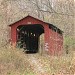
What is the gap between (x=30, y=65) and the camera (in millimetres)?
16625

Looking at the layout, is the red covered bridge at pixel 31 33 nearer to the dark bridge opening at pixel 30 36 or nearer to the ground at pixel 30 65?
the dark bridge opening at pixel 30 36

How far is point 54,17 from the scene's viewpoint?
114ft

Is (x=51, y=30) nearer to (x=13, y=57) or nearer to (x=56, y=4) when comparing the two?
(x=13, y=57)

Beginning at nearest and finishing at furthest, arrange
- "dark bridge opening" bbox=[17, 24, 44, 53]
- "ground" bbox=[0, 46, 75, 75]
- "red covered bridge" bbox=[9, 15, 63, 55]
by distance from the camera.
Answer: "ground" bbox=[0, 46, 75, 75], "red covered bridge" bbox=[9, 15, 63, 55], "dark bridge opening" bbox=[17, 24, 44, 53]

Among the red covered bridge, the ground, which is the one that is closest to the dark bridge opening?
the red covered bridge

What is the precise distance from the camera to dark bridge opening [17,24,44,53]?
2584 cm

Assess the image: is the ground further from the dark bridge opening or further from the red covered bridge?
the dark bridge opening

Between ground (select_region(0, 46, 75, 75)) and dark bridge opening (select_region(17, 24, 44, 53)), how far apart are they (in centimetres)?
765

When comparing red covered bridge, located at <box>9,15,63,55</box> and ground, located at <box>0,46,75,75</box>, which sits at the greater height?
red covered bridge, located at <box>9,15,63,55</box>

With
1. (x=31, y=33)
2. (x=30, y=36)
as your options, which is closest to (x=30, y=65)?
(x=30, y=36)

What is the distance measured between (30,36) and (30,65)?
11.6m

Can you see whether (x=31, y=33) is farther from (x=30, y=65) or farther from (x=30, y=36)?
(x=30, y=65)

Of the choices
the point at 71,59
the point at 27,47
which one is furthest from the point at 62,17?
the point at 71,59

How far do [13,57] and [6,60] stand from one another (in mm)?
459
